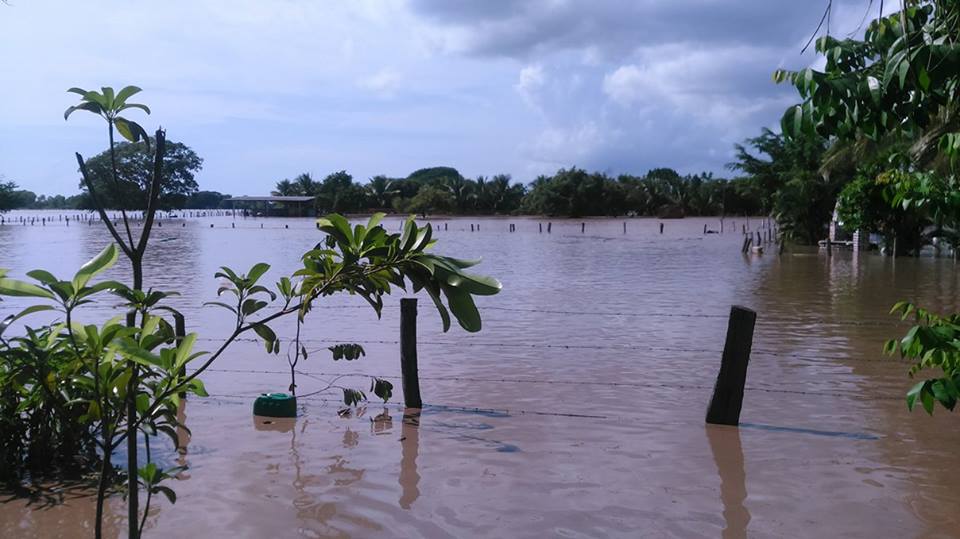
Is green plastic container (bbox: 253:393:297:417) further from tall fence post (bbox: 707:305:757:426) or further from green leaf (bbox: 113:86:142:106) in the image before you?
green leaf (bbox: 113:86:142:106)

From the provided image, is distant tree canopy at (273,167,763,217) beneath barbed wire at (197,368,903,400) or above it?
above

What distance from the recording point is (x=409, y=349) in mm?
7418

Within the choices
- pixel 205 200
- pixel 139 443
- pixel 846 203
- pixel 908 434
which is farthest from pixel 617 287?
pixel 205 200

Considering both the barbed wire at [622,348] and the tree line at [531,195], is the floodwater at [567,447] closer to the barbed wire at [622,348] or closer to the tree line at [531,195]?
the barbed wire at [622,348]

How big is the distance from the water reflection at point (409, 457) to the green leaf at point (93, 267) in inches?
131

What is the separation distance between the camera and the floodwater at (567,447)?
5.12 meters

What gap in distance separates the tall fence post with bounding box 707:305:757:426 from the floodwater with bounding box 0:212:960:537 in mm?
144

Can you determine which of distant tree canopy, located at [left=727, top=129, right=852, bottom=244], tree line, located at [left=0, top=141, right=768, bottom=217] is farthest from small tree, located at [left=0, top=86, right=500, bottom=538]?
tree line, located at [left=0, top=141, right=768, bottom=217]

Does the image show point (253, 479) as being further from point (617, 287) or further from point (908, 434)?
point (617, 287)

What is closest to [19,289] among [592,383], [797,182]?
[592,383]

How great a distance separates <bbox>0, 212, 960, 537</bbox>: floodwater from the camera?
16.8 feet

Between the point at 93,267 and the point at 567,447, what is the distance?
480cm

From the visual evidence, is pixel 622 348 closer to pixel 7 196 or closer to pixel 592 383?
pixel 592 383

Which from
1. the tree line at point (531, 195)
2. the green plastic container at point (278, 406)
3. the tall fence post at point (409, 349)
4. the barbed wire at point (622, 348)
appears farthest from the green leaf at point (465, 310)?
the tree line at point (531, 195)
